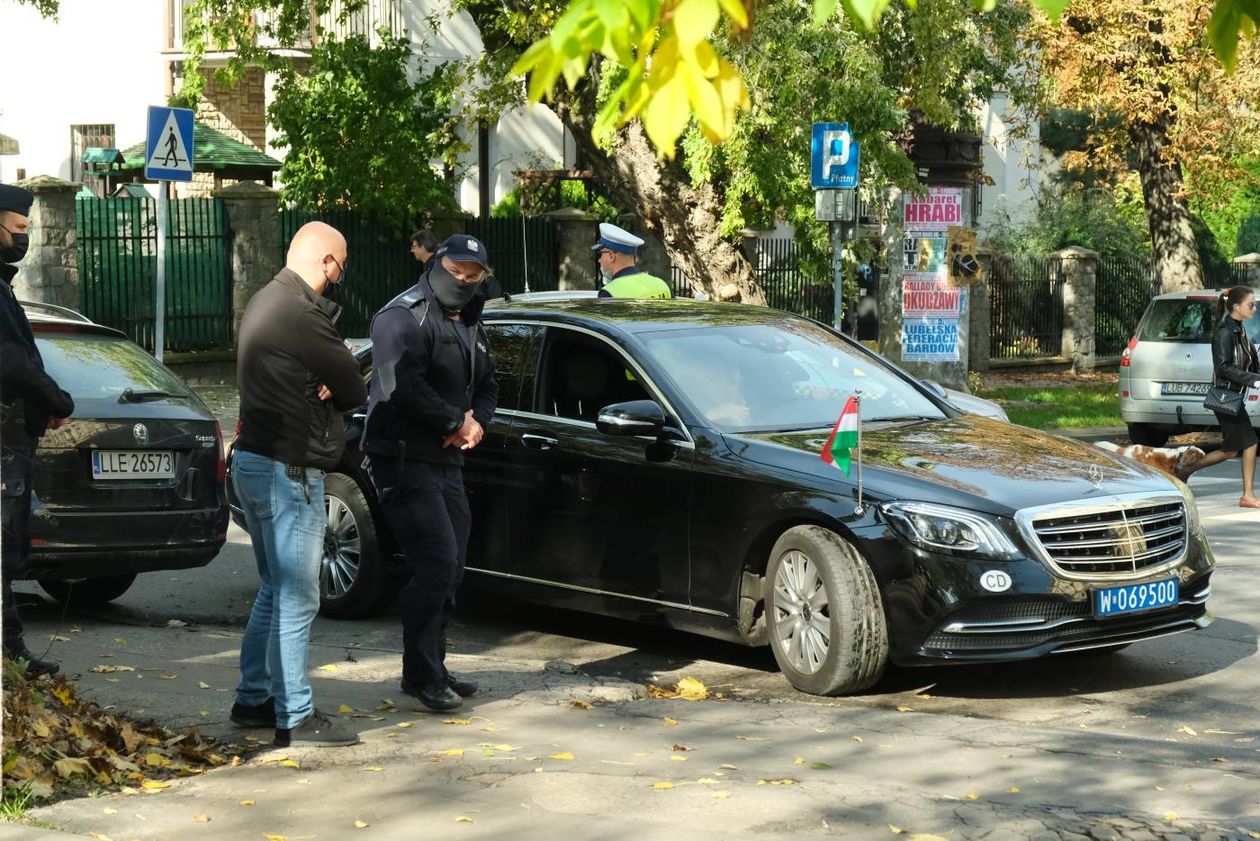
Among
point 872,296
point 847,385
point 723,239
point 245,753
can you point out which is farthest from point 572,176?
point 245,753

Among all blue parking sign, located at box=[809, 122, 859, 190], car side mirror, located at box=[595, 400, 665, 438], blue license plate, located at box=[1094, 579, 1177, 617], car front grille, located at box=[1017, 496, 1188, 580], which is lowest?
blue license plate, located at box=[1094, 579, 1177, 617]

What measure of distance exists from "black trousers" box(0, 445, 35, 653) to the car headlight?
11.7ft

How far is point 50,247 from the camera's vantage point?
20.8 m

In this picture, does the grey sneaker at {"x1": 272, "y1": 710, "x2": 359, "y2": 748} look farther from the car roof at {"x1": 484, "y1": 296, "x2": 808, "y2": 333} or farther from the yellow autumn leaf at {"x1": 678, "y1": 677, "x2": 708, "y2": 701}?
the car roof at {"x1": 484, "y1": 296, "x2": 808, "y2": 333}

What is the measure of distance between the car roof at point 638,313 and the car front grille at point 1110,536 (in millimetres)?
2138

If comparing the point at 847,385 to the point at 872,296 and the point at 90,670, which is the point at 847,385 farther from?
the point at 872,296

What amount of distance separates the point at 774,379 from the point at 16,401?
3377mm

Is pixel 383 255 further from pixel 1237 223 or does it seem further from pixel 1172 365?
pixel 1237 223

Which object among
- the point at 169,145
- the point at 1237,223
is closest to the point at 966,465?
the point at 169,145

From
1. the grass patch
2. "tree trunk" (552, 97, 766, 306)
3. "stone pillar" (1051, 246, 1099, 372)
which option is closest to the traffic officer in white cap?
"tree trunk" (552, 97, 766, 306)

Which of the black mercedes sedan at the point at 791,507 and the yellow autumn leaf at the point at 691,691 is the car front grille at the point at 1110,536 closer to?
the black mercedes sedan at the point at 791,507

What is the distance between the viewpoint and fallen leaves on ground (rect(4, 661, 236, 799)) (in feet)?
19.0

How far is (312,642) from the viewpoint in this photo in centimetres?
882

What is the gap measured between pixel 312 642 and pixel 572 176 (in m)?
27.5
